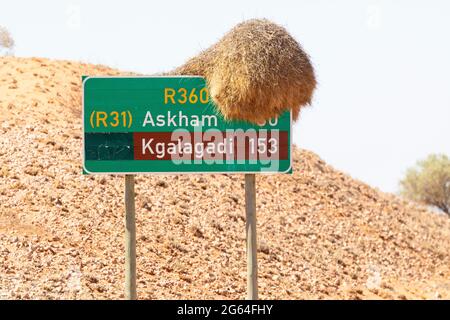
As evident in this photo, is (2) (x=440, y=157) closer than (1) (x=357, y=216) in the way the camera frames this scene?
No

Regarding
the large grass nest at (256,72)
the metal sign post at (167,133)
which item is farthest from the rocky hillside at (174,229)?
the large grass nest at (256,72)

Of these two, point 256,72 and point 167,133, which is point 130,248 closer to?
point 167,133

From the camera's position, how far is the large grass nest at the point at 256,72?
11852 mm

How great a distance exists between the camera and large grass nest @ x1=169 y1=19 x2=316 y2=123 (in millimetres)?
11852

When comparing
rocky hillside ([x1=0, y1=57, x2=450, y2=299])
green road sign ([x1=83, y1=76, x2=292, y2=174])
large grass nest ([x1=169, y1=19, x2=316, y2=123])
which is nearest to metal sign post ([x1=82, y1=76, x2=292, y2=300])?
green road sign ([x1=83, y1=76, x2=292, y2=174])

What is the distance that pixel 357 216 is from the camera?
2617 centimetres

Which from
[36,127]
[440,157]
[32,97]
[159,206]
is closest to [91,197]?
[159,206]

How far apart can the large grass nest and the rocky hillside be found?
19.0 ft

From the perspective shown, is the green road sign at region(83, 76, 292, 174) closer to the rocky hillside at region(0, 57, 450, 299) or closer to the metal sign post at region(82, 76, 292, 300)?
the metal sign post at region(82, 76, 292, 300)

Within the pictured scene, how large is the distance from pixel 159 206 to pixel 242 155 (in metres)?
9.59

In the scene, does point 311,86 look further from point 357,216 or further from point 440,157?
point 440,157

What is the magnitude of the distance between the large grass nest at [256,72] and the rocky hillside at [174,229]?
5.79 m

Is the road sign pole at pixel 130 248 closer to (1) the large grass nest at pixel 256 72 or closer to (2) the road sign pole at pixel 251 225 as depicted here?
(2) the road sign pole at pixel 251 225

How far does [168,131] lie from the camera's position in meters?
11.9
